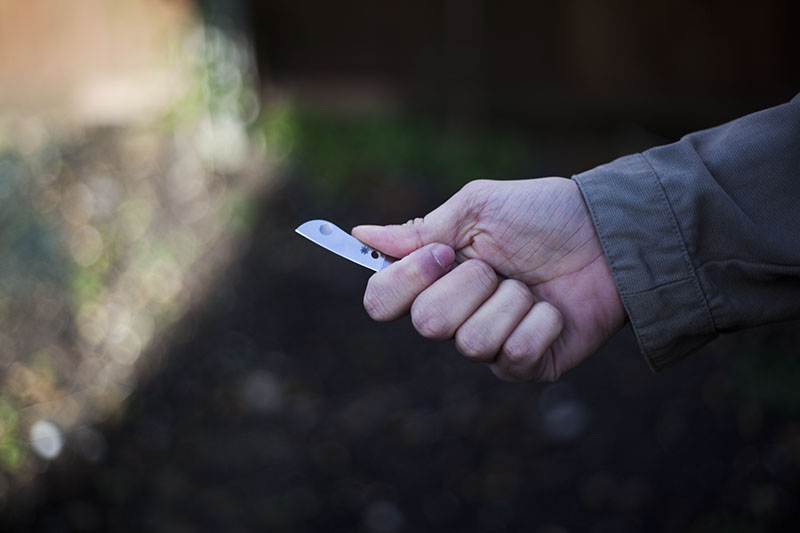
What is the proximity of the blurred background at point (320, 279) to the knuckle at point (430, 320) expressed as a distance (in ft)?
4.41

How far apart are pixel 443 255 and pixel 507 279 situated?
182 mm

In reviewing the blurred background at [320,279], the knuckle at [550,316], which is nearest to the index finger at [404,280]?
the knuckle at [550,316]

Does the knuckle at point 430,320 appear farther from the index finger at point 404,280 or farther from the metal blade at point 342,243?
the metal blade at point 342,243

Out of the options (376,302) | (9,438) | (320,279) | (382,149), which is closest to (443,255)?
(376,302)

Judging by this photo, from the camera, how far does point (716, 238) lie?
5.10ft

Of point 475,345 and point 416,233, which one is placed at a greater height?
point 416,233

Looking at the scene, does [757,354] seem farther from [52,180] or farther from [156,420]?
[52,180]

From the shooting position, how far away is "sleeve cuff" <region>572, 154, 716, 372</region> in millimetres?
1562

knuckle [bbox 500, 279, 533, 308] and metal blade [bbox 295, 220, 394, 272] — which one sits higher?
metal blade [bbox 295, 220, 394, 272]

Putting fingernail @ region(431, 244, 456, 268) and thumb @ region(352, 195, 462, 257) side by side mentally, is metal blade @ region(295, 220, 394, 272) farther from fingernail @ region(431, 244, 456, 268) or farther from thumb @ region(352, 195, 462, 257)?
fingernail @ region(431, 244, 456, 268)

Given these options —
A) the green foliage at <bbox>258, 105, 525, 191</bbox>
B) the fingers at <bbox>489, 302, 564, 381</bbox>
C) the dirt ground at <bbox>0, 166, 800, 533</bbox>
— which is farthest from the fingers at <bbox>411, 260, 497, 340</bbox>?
the green foliage at <bbox>258, 105, 525, 191</bbox>

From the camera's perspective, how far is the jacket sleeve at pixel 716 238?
1.54 metres

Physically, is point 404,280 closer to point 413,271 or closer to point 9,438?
point 413,271

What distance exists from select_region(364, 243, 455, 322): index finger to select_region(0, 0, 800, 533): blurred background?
135 centimetres
